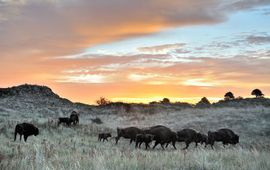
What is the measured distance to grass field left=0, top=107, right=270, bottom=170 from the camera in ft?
32.3

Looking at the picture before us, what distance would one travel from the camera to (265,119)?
46.0 m

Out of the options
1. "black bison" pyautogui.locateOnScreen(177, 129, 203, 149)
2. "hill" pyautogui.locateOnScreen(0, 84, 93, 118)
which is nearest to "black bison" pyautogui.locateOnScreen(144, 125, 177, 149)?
"black bison" pyautogui.locateOnScreen(177, 129, 203, 149)

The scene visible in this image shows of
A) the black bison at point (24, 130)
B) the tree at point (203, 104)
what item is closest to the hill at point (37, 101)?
the tree at point (203, 104)

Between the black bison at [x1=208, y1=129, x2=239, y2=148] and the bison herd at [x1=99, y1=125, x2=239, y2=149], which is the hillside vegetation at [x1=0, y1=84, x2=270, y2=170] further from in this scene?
the black bison at [x1=208, y1=129, x2=239, y2=148]

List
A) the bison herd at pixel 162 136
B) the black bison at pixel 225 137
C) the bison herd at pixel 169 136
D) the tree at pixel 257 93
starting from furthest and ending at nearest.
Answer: the tree at pixel 257 93 → the black bison at pixel 225 137 → the bison herd at pixel 162 136 → the bison herd at pixel 169 136

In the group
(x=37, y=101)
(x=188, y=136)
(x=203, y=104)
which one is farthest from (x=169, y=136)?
(x=203, y=104)

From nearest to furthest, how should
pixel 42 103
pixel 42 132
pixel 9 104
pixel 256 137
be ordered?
1. pixel 42 132
2. pixel 256 137
3. pixel 9 104
4. pixel 42 103

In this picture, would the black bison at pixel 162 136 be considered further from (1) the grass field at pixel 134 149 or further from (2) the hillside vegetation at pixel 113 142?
(1) the grass field at pixel 134 149

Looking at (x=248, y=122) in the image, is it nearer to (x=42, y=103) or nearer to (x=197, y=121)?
(x=197, y=121)

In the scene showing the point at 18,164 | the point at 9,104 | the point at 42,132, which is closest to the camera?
the point at 18,164

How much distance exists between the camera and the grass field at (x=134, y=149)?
984cm

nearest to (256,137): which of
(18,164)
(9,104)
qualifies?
(18,164)

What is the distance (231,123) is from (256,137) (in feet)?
22.8

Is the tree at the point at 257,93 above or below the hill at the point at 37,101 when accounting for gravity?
above
